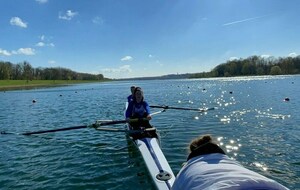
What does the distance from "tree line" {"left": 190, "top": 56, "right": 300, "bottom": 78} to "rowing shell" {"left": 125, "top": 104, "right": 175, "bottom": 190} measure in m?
165

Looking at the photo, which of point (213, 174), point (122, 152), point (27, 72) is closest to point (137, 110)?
point (122, 152)

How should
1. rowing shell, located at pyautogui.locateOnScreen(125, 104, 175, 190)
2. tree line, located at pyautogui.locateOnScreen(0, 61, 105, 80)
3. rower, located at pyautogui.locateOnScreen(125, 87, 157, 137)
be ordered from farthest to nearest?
1. tree line, located at pyautogui.locateOnScreen(0, 61, 105, 80)
2. rower, located at pyautogui.locateOnScreen(125, 87, 157, 137)
3. rowing shell, located at pyautogui.locateOnScreen(125, 104, 175, 190)

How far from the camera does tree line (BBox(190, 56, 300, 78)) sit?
16462 centimetres

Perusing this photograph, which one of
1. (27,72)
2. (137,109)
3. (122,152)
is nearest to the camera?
(122,152)

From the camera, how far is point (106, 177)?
9625 millimetres

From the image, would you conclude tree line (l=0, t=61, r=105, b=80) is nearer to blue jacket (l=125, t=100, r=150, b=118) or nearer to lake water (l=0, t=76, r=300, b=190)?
lake water (l=0, t=76, r=300, b=190)

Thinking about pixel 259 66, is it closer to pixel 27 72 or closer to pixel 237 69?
pixel 237 69

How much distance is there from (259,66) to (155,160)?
7171 inches

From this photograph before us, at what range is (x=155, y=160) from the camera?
945 cm

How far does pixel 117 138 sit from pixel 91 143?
157 centimetres

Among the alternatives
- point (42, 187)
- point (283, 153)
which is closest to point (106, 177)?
point (42, 187)

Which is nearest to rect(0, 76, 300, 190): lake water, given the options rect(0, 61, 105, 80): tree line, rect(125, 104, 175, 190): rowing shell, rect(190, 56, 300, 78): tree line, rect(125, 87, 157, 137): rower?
rect(125, 104, 175, 190): rowing shell

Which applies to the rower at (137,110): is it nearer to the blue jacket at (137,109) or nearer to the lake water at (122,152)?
the blue jacket at (137,109)

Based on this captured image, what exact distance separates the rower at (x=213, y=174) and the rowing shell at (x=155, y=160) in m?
3.66
